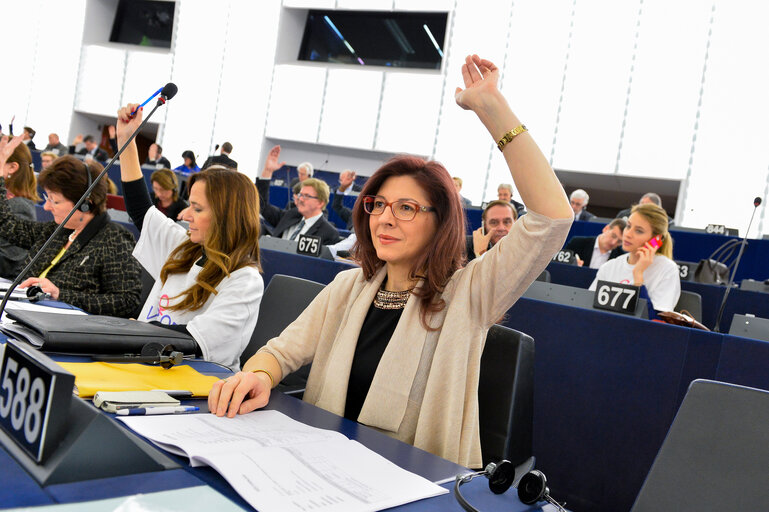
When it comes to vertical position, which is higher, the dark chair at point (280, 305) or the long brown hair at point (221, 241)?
the long brown hair at point (221, 241)

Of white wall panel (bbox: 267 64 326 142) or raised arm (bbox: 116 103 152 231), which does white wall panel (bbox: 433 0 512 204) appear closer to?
white wall panel (bbox: 267 64 326 142)

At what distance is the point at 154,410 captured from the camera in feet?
3.21

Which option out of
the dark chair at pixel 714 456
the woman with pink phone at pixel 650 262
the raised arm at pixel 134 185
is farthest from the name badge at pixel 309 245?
the dark chair at pixel 714 456

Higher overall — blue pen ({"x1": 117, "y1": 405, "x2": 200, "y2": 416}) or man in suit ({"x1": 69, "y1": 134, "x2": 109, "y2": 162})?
man in suit ({"x1": 69, "y1": 134, "x2": 109, "y2": 162})

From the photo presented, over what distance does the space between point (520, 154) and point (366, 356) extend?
1.80 ft

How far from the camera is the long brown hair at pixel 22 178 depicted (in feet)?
12.4

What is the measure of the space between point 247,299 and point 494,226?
7.76 feet

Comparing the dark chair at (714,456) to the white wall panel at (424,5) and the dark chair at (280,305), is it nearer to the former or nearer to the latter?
the dark chair at (280,305)

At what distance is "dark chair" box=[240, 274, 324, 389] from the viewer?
1979 mm

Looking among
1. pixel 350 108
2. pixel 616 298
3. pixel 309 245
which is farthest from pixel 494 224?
pixel 350 108

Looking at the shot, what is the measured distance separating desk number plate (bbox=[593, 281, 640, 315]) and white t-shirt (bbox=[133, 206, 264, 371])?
4.48 feet

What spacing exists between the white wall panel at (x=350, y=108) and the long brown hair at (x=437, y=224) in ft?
33.7

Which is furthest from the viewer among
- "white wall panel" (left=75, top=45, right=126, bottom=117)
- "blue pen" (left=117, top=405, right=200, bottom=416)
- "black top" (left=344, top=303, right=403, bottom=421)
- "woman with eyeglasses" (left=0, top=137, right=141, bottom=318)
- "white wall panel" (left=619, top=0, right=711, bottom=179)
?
"white wall panel" (left=75, top=45, right=126, bottom=117)

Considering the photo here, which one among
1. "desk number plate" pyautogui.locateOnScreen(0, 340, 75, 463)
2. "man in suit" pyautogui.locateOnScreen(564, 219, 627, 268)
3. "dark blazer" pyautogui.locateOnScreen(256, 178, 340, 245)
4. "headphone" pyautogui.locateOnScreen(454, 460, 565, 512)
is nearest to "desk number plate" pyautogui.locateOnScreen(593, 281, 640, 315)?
"headphone" pyautogui.locateOnScreen(454, 460, 565, 512)
